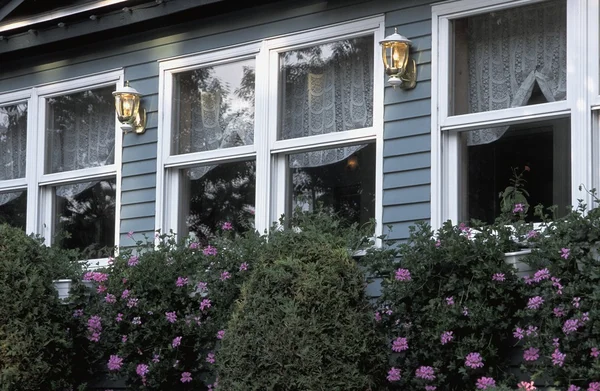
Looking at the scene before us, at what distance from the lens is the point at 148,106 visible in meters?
8.65

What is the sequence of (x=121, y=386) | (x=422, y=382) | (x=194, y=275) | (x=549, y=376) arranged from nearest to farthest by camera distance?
1. (x=549, y=376)
2. (x=422, y=382)
3. (x=194, y=275)
4. (x=121, y=386)

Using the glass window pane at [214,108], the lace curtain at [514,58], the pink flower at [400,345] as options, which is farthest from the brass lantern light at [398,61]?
the pink flower at [400,345]

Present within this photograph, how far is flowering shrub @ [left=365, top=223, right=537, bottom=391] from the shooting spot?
6.31 metres

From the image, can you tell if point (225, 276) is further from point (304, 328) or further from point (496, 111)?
point (496, 111)

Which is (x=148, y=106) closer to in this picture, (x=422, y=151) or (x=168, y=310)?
(x=168, y=310)

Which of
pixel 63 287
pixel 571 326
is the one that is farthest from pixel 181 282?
pixel 571 326

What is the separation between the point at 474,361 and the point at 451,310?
333mm

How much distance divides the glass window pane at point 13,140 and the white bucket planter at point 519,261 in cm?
504

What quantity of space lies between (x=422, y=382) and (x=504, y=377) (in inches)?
20.0

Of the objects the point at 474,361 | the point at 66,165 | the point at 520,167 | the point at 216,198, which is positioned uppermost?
the point at 66,165

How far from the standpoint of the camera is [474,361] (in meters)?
6.25

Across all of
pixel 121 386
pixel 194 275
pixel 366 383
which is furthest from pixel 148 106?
pixel 366 383

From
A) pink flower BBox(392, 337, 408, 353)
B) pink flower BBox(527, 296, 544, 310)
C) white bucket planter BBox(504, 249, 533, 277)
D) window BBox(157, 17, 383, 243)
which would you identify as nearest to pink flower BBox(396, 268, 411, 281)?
pink flower BBox(392, 337, 408, 353)

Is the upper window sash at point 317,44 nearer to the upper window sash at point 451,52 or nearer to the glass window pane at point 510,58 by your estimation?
the upper window sash at point 451,52
